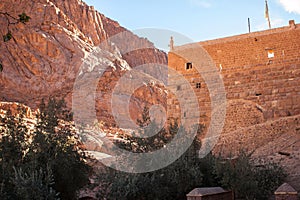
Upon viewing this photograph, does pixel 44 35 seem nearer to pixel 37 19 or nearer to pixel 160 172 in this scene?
pixel 37 19

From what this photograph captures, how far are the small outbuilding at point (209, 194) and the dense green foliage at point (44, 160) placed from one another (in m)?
3.37

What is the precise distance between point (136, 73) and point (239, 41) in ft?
110

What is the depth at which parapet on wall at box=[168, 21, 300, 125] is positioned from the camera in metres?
18.6

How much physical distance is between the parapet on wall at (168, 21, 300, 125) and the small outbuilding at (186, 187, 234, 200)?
947cm

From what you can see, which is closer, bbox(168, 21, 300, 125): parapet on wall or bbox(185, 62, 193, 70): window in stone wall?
bbox(168, 21, 300, 125): parapet on wall

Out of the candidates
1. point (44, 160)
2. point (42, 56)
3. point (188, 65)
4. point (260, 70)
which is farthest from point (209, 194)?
point (42, 56)

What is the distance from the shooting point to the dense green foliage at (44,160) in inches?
347

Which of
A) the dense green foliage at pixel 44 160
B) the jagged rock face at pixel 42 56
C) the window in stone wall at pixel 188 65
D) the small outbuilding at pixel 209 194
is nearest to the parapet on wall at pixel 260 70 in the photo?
the window in stone wall at pixel 188 65

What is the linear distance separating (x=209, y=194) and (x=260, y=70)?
1211 cm

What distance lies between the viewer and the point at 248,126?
18.6 metres

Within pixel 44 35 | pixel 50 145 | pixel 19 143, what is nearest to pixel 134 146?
pixel 50 145

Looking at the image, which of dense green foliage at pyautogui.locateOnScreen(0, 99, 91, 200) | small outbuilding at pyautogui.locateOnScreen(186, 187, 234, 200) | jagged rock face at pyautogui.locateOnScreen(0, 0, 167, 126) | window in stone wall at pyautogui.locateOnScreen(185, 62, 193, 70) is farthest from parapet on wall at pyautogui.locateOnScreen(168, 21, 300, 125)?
jagged rock face at pyautogui.locateOnScreen(0, 0, 167, 126)

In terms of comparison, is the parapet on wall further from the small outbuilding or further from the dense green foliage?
the dense green foliage

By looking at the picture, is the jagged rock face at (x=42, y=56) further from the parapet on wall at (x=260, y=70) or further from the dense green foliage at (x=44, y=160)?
the dense green foliage at (x=44, y=160)
